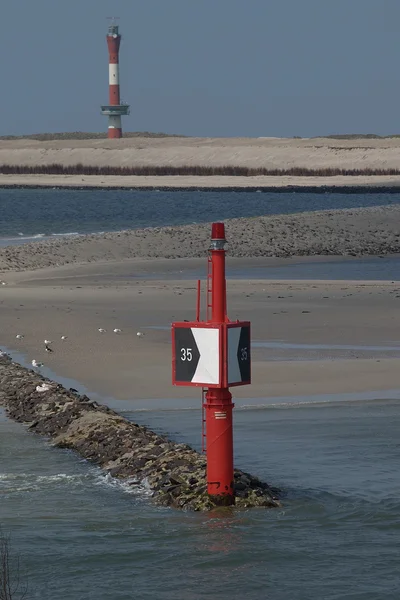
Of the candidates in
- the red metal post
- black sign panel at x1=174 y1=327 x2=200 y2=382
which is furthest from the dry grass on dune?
black sign panel at x1=174 y1=327 x2=200 y2=382

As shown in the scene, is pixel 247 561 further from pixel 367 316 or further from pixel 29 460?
pixel 367 316

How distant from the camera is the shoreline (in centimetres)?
9281

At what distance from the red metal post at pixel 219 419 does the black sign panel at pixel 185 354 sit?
7.6 inches

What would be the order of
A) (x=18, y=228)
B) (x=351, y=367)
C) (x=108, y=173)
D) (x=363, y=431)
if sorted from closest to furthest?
(x=363, y=431), (x=351, y=367), (x=18, y=228), (x=108, y=173)

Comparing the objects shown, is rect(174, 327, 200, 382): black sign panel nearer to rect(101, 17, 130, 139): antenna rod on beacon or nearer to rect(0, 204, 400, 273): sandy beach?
rect(0, 204, 400, 273): sandy beach

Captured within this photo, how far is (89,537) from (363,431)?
13.2 ft

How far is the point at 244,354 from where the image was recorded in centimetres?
940

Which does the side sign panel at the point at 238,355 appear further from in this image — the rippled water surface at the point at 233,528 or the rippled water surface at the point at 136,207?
the rippled water surface at the point at 136,207

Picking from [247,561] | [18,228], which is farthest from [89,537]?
[18,228]

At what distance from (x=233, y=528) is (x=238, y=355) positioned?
1259mm

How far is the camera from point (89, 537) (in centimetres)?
948

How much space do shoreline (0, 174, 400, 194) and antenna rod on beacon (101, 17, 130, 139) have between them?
25.7m

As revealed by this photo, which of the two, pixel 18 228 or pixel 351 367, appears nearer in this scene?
pixel 351 367

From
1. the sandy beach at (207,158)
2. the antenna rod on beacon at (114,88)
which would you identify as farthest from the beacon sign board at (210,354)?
the antenna rod on beacon at (114,88)
